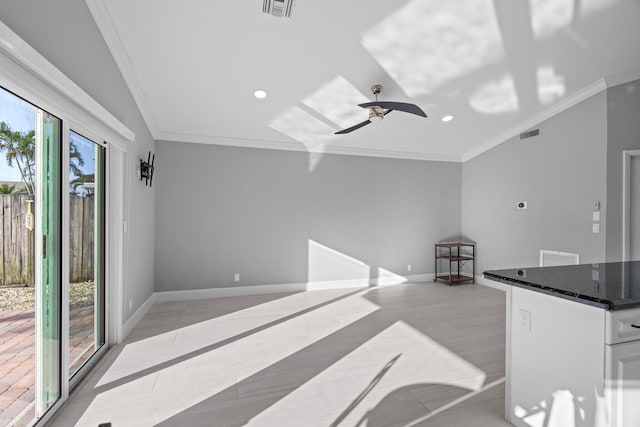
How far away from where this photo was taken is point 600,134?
4129mm

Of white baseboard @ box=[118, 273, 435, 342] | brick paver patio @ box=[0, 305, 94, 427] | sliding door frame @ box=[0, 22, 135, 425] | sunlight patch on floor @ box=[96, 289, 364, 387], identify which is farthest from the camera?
white baseboard @ box=[118, 273, 435, 342]

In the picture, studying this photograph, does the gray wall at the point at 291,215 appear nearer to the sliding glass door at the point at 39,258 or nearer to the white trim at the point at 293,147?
the white trim at the point at 293,147

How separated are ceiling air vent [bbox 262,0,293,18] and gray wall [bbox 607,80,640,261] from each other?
4.13 m

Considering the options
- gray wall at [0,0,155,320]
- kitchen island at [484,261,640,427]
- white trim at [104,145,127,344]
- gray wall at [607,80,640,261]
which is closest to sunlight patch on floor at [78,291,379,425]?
white trim at [104,145,127,344]

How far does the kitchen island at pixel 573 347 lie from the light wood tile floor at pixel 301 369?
0.37 metres

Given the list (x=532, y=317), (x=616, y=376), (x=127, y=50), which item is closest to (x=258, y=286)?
(x=127, y=50)

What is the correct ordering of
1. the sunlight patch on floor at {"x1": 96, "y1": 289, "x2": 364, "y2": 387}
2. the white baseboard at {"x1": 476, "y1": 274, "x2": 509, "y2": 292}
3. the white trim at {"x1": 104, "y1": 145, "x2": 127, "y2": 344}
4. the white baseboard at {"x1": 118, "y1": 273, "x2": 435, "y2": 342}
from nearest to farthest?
the sunlight patch on floor at {"x1": 96, "y1": 289, "x2": 364, "y2": 387} < the white trim at {"x1": 104, "y1": 145, "x2": 127, "y2": 344} < the white baseboard at {"x1": 118, "y1": 273, "x2": 435, "y2": 342} < the white baseboard at {"x1": 476, "y1": 274, "x2": 509, "y2": 292}

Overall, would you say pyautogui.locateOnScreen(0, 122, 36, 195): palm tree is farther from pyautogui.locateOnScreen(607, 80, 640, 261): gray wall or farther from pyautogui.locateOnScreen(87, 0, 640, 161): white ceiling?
pyautogui.locateOnScreen(607, 80, 640, 261): gray wall

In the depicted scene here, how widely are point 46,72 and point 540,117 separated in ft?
19.0

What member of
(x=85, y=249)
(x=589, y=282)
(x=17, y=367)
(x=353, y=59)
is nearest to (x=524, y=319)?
(x=589, y=282)

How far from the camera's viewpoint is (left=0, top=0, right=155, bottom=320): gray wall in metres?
1.73

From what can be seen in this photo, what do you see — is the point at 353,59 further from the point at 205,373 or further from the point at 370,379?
the point at 205,373

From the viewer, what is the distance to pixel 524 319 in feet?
6.21

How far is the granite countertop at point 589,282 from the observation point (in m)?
1.47
